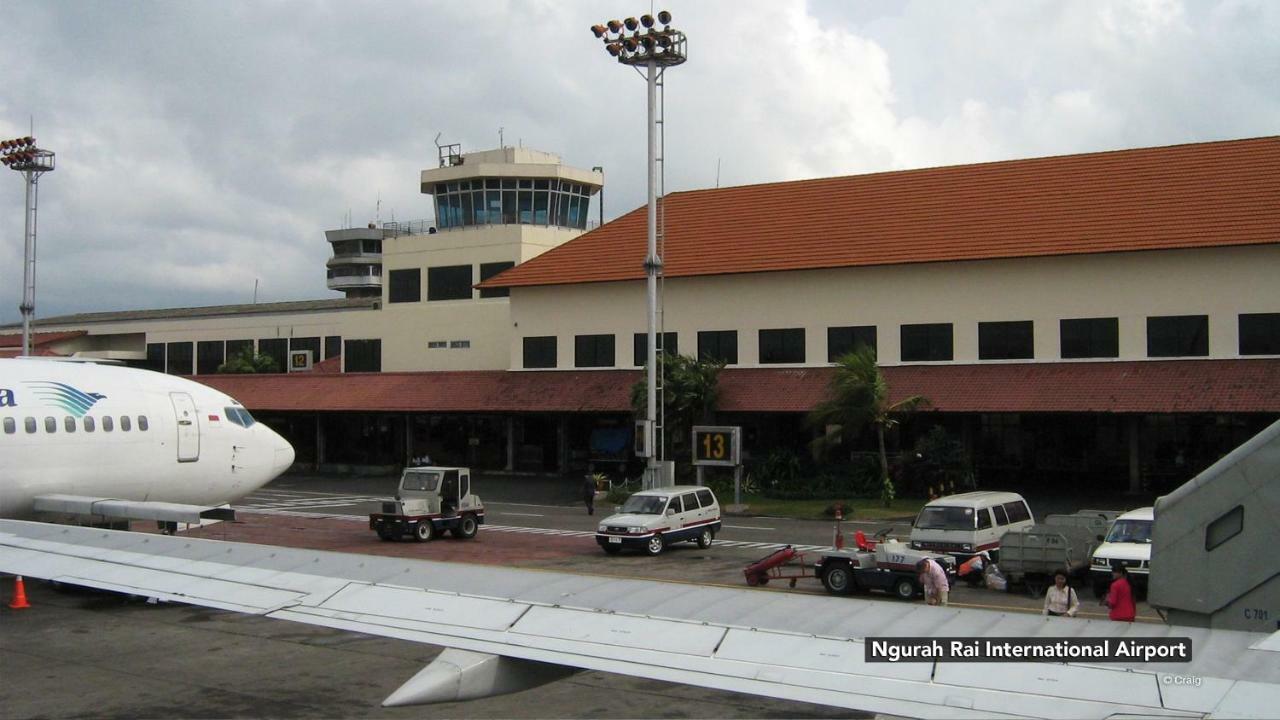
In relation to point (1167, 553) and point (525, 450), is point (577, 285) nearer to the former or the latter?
point (525, 450)

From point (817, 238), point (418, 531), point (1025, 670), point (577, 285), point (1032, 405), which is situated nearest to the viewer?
point (1025, 670)

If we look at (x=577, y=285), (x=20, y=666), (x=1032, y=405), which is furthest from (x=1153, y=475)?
(x=20, y=666)

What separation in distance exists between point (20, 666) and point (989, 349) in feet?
123

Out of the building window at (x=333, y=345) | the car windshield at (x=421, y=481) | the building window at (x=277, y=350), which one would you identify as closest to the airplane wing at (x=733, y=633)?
the car windshield at (x=421, y=481)

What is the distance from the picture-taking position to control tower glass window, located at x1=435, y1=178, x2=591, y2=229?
2640 inches

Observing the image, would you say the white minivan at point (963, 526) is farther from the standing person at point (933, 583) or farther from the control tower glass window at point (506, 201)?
the control tower glass window at point (506, 201)

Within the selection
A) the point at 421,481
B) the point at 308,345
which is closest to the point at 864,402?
the point at 421,481

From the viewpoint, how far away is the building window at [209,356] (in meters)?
76.4

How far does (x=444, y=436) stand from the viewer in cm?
5991

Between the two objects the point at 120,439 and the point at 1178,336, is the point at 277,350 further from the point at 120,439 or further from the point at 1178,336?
the point at 1178,336

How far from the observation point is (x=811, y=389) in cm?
4712

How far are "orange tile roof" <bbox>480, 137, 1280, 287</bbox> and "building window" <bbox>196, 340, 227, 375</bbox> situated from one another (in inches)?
1136

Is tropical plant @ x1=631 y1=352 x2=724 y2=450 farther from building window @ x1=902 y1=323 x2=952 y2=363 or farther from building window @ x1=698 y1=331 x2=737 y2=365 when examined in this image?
building window @ x1=902 y1=323 x2=952 y2=363

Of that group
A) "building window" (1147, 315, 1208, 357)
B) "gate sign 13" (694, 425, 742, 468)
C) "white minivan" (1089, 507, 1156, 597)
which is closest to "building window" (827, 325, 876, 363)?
"gate sign 13" (694, 425, 742, 468)
